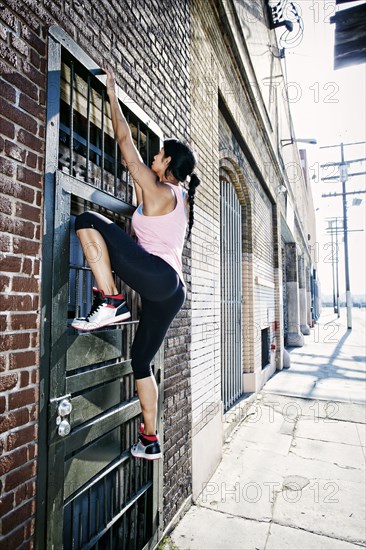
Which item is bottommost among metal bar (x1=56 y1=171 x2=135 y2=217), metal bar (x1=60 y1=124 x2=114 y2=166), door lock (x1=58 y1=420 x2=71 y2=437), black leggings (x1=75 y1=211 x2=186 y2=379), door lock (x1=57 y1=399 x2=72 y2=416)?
door lock (x1=58 y1=420 x2=71 y2=437)

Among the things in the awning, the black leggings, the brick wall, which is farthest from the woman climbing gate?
the awning

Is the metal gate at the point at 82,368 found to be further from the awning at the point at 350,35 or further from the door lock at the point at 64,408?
the awning at the point at 350,35

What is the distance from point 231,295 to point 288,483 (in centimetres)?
326

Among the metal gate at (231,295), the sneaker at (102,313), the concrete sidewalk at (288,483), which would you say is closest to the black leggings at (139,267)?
the sneaker at (102,313)

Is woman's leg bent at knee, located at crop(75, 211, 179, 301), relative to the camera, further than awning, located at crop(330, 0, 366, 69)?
No

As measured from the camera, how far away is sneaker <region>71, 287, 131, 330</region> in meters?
1.86

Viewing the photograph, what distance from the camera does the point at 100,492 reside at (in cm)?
245

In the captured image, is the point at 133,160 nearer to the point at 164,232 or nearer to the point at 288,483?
the point at 164,232

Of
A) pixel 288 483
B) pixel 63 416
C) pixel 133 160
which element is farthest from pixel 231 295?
pixel 63 416

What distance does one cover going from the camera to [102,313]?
6.29ft

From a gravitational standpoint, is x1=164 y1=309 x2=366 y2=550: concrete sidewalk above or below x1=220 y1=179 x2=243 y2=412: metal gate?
below

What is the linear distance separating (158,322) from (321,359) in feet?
35.9

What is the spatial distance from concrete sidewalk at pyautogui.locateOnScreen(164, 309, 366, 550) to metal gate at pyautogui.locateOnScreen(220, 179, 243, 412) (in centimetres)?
66

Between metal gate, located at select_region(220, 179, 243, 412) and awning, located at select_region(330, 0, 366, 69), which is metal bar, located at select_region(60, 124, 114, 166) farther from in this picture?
metal gate, located at select_region(220, 179, 243, 412)
